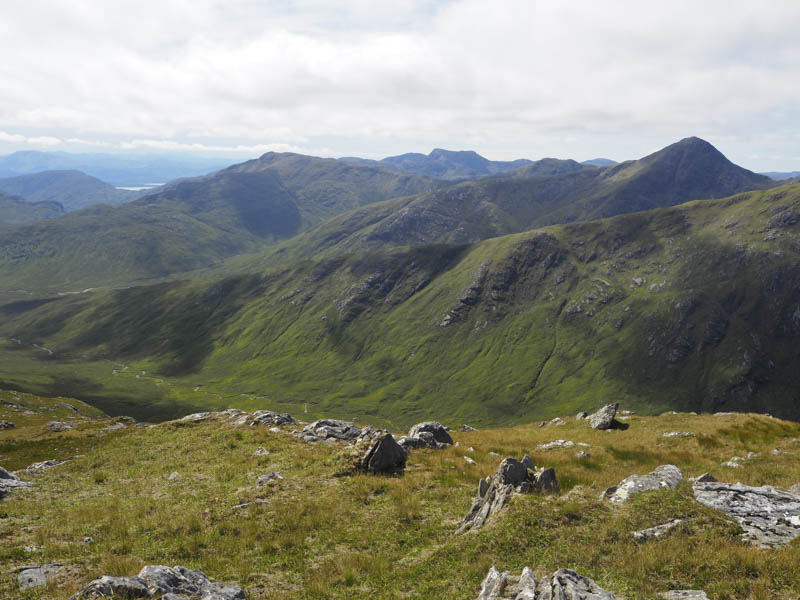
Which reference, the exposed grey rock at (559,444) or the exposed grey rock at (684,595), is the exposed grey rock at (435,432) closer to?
the exposed grey rock at (559,444)

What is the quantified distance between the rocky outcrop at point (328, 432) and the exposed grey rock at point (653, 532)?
2857 cm

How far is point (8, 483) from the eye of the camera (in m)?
27.1

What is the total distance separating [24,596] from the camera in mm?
13148

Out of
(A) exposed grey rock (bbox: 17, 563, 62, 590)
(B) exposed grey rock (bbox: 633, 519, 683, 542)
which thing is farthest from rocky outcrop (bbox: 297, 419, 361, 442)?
(B) exposed grey rock (bbox: 633, 519, 683, 542)

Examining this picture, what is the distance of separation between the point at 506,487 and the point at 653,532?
234 inches

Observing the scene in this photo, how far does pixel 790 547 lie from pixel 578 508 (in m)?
6.72

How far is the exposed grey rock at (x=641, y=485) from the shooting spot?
62.0 feet

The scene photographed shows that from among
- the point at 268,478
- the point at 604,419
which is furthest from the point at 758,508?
the point at 604,419

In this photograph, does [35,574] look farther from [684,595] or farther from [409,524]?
[684,595]

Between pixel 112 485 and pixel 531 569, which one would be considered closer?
pixel 531 569

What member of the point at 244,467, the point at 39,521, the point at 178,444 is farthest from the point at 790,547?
the point at 178,444

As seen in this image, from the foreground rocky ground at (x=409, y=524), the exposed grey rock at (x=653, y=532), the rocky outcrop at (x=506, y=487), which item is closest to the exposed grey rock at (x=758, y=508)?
the foreground rocky ground at (x=409, y=524)

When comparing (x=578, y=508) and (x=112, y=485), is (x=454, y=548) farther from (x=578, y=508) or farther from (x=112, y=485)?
(x=112, y=485)

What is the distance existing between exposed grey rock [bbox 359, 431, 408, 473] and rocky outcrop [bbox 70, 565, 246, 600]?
13.6 metres
